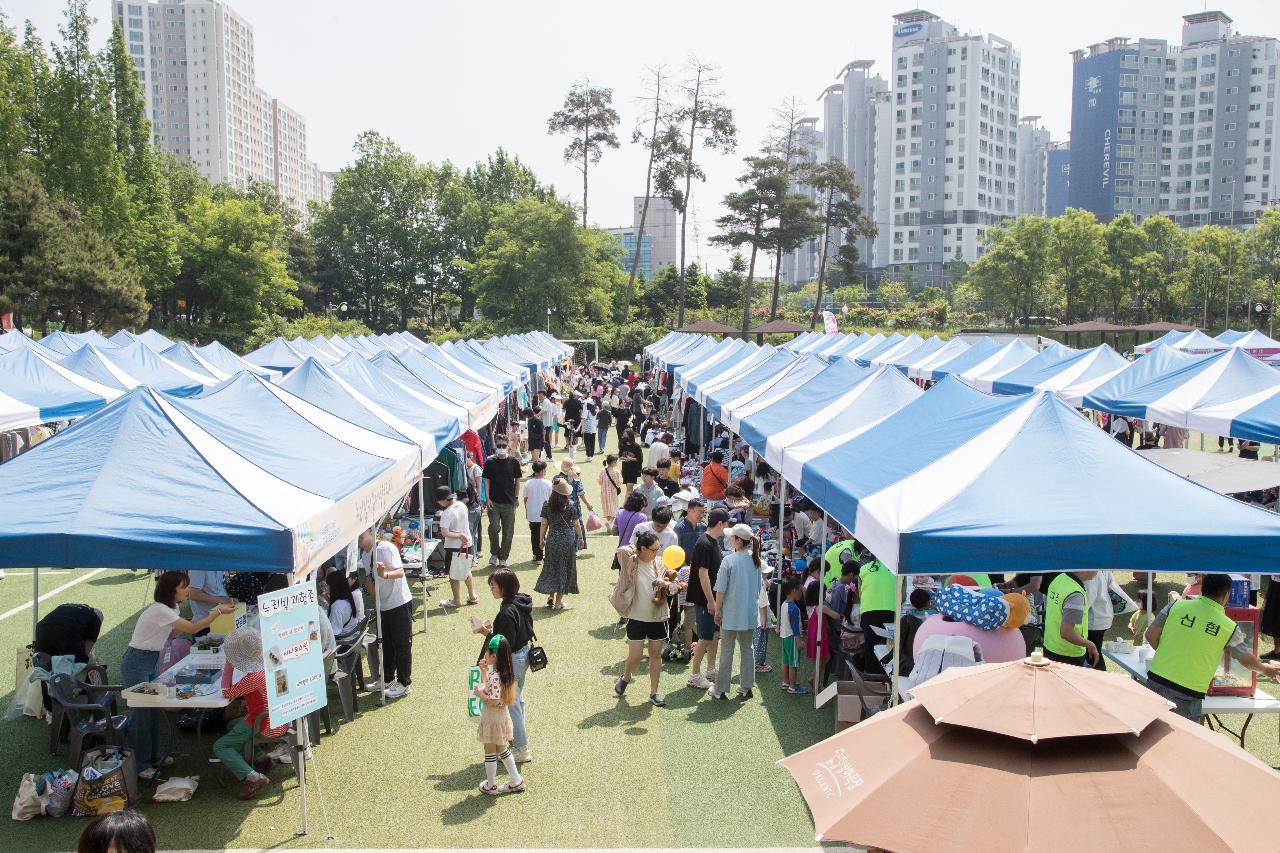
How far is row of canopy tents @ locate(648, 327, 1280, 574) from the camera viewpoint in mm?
5281

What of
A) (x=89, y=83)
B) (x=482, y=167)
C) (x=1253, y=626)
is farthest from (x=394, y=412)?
(x=482, y=167)

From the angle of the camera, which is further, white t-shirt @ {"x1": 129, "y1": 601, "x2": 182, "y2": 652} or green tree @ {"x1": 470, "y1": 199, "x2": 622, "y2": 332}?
green tree @ {"x1": 470, "y1": 199, "x2": 622, "y2": 332}

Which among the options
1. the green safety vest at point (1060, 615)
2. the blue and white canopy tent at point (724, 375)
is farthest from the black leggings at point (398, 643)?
the blue and white canopy tent at point (724, 375)

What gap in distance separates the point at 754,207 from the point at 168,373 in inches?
1646

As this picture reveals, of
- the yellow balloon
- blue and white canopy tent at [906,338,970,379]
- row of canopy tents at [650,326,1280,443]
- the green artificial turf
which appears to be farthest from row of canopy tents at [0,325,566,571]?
blue and white canopy tent at [906,338,970,379]

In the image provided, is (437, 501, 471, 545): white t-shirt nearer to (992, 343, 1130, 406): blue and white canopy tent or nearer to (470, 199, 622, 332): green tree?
(992, 343, 1130, 406): blue and white canopy tent

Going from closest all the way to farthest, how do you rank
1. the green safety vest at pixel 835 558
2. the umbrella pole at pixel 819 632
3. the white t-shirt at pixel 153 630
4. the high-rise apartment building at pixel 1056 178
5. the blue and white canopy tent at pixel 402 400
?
the white t-shirt at pixel 153 630
the umbrella pole at pixel 819 632
the green safety vest at pixel 835 558
the blue and white canopy tent at pixel 402 400
the high-rise apartment building at pixel 1056 178

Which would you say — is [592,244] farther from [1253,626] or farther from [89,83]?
[1253,626]

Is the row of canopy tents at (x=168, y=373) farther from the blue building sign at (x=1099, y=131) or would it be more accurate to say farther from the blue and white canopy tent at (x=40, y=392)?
the blue building sign at (x=1099, y=131)

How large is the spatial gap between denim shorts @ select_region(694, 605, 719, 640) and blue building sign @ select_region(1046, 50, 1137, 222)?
10719cm

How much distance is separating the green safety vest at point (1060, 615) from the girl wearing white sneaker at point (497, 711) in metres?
Result: 3.61

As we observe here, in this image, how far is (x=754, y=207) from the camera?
178 ft

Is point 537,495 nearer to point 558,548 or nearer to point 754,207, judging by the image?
point 558,548

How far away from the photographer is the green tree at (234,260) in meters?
54.2
